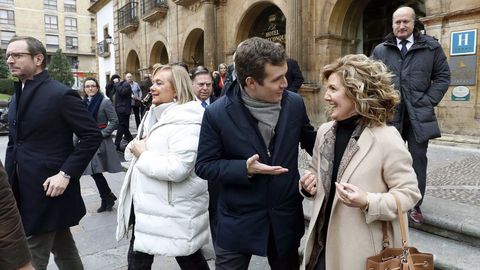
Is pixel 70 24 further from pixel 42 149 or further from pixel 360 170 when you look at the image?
pixel 360 170

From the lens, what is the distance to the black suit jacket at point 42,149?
2605mm

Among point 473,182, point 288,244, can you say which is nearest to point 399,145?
point 288,244

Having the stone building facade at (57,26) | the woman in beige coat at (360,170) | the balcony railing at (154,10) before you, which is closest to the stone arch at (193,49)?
the balcony railing at (154,10)

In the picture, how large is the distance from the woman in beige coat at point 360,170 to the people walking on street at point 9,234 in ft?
4.26

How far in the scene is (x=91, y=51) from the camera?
210 feet

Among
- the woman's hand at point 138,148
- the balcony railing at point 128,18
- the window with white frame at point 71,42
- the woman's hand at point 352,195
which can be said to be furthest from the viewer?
the window with white frame at point 71,42

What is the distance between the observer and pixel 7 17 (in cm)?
5450

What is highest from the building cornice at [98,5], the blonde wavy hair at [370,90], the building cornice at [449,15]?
the building cornice at [98,5]

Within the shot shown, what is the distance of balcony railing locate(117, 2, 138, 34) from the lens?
21172 millimetres

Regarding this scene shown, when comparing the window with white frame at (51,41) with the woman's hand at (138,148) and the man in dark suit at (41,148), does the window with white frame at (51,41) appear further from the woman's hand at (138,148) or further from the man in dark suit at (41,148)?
the woman's hand at (138,148)

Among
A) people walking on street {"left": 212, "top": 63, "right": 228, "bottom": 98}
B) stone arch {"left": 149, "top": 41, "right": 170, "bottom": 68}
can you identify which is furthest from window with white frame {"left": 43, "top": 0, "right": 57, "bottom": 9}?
people walking on street {"left": 212, "top": 63, "right": 228, "bottom": 98}

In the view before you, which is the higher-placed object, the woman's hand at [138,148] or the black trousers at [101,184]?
the woman's hand at [138,148]

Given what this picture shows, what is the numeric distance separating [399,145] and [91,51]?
6908cm

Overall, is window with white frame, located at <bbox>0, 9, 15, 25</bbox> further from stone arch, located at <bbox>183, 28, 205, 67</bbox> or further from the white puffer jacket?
the white puffer jacket
